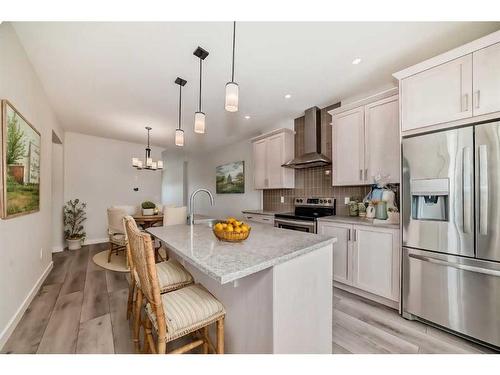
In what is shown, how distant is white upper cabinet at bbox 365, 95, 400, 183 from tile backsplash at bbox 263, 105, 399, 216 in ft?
1.33

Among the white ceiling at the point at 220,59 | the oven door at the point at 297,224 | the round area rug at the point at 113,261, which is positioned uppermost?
the white ceiling at the point at 220,59

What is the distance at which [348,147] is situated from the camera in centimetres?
278

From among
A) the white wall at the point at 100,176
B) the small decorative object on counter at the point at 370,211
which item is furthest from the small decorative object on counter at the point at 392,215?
the white wall at the point at 100,176

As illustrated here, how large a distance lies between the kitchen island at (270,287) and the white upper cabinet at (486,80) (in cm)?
157

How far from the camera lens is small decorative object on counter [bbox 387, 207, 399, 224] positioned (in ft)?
7.48

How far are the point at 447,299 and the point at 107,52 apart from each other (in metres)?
3.72

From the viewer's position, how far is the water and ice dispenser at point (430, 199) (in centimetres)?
177

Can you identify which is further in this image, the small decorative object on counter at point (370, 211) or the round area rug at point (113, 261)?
the round area rug at point (113, 261)

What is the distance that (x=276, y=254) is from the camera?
3.86 ft

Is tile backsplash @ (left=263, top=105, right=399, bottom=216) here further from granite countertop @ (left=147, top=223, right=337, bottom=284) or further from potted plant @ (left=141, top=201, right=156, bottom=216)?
potted plant @ (left=141, top=201, right=156, bottom=216)

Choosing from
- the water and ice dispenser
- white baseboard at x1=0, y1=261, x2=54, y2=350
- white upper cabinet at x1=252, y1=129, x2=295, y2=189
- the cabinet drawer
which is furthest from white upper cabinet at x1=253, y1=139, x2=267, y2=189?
white baseboard at x1=0, y1=261, x2=54, y2=350

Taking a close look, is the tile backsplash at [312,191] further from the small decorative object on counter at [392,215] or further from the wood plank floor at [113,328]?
the wood plank floor at [113,328]

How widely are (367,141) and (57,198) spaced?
5608 millimetres
